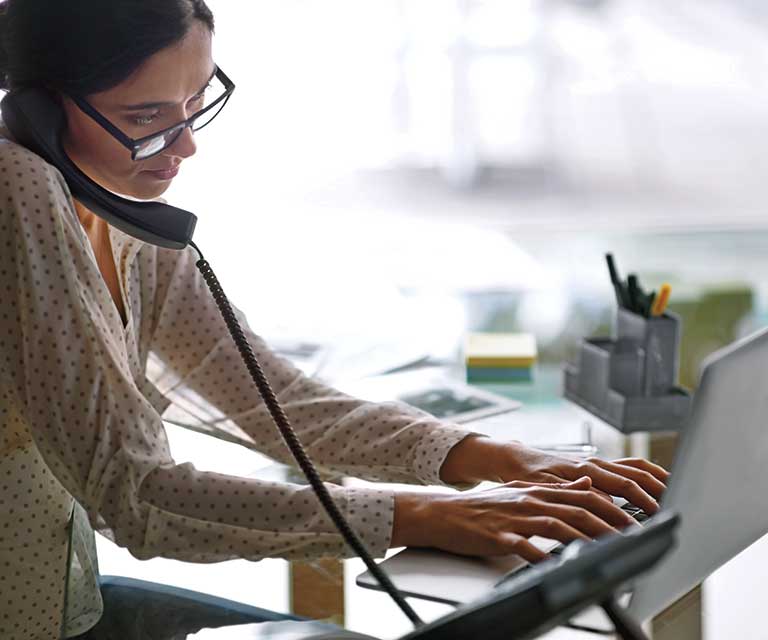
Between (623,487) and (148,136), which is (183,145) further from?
(623,487)

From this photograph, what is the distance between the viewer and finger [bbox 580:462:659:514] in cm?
109

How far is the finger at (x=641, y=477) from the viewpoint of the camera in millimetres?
1119

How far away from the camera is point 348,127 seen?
6406 millimetres

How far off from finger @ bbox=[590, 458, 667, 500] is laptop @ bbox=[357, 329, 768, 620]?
11 centimetres

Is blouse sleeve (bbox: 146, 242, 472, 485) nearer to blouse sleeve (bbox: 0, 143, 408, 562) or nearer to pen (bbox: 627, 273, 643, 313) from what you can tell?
blouse sleeve (bbox: 0, 143, 408, 562)

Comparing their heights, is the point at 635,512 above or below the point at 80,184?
below

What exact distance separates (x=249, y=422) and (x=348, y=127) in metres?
5.14

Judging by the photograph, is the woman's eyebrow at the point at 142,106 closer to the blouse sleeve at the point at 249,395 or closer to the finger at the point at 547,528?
the blouse sleeve at the point at 249,395

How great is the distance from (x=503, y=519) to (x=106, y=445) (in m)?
0.36

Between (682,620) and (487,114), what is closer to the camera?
(682,620)

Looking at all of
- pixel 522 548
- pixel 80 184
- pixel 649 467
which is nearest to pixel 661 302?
pixel 649 467

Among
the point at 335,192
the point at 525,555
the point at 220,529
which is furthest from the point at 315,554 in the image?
the point at 335,192

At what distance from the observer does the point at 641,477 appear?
3.71ft

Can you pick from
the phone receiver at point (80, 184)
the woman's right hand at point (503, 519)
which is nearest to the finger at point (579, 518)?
the woman's right hand at point (503, 519)
